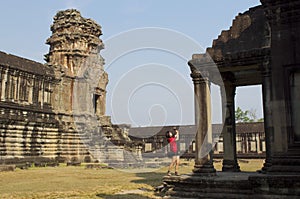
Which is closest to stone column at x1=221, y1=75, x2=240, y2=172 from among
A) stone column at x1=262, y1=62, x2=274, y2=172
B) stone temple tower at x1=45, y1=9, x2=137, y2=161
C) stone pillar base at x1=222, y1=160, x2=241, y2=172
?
stone pillar base at x1=222, y1=160, x2=241, y2=172

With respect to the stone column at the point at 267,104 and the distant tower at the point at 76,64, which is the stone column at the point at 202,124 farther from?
the distant tower at the point at 76,64

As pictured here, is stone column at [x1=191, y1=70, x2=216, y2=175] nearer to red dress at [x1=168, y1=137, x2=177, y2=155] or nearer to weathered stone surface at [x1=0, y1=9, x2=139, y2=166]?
red dress at [x1=168, y1=137, x2=177, y2=155]

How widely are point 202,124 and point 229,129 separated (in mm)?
2872

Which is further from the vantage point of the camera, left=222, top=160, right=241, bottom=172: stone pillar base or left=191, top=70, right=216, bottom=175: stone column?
left=222, top=160, right=241, bottom=172: stone pillar base

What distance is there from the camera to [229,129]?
12.3 meters

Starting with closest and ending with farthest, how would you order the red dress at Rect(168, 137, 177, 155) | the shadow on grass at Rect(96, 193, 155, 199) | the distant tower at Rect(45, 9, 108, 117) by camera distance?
the shadow on grass at Rect(96, 193, 155, 199) < the red dress at Rect(168, 137, 177, 155) < the distant tower at Rect(45, 9, 108, 117)

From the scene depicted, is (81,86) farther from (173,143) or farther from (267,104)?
(267,104)

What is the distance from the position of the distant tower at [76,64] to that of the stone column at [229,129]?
22.7 m

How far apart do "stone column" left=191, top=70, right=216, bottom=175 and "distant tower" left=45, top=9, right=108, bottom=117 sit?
24286mm

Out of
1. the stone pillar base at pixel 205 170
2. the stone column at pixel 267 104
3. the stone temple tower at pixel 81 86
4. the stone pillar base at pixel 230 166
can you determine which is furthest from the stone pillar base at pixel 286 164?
the stone temple tower at pixel 81 86

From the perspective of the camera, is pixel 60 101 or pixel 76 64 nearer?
pixel 60 101

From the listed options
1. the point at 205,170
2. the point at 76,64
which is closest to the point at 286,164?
the point at 205,170

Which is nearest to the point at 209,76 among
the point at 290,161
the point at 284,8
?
the point at 284,8

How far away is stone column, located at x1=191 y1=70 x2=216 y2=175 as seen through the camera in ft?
31.4
